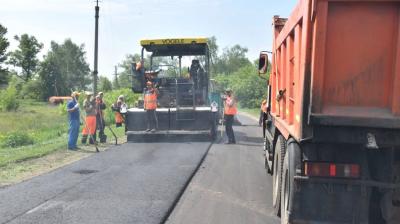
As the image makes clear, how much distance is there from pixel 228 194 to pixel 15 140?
8.43 m

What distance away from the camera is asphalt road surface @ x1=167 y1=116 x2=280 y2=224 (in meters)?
5.41

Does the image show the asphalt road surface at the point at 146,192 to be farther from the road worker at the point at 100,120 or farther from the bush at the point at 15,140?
the bush at the point at 15,140

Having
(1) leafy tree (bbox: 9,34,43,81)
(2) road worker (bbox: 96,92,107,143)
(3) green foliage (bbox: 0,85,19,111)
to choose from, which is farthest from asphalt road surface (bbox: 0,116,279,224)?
(1) leafy tree (bbox: 9,34,43,81)

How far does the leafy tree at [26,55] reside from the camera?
60.4m

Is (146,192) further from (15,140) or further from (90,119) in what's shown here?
(15,140)

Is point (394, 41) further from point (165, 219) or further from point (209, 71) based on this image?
point (209, 71)

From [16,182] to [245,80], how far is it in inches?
1412

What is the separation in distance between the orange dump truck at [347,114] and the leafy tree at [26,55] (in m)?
60.2

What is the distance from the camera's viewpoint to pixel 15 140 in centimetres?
1303

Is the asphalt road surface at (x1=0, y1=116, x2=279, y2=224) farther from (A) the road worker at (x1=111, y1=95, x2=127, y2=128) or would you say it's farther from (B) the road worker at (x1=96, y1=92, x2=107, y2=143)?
(A) the road worker at (x1=111, y1=95, x2=127, y2=128)

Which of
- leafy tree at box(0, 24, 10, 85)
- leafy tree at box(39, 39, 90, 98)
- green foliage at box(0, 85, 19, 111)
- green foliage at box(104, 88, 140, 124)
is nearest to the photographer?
green foliage at box(104, 88, 140, 124)

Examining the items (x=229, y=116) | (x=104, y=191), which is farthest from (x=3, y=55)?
(x=104, y=191)

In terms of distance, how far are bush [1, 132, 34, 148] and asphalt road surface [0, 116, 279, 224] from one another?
3.93 m

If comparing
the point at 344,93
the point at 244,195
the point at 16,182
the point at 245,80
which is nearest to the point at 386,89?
the point at 344,93
